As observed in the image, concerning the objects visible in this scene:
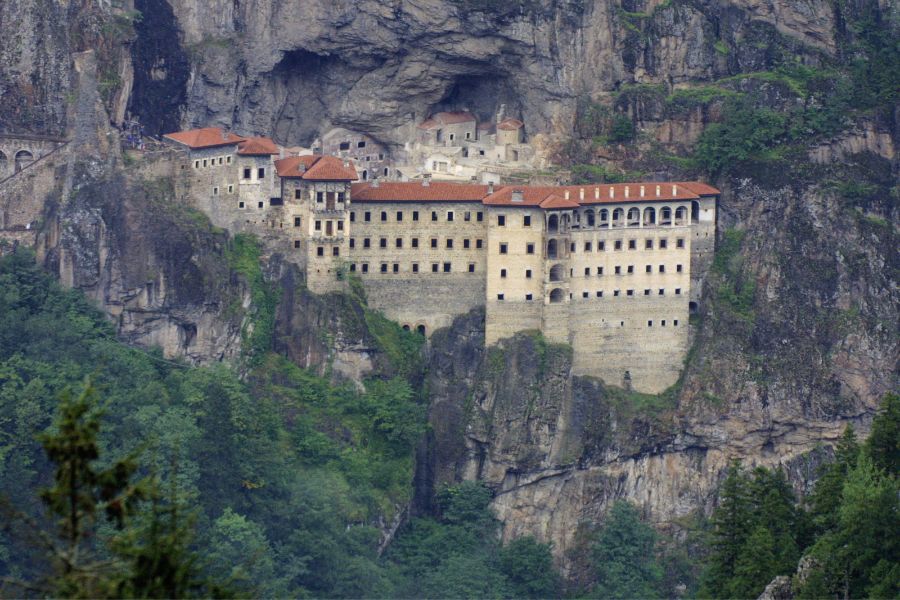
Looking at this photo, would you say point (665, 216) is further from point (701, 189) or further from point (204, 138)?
point (204, 138)

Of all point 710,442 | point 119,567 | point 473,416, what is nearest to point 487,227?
point 473,416

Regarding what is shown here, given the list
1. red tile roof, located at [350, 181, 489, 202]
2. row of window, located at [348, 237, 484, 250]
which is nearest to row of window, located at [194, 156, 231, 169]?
red tile roof, located at [350, 181, 489, 202]

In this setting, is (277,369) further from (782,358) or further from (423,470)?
(782,358)

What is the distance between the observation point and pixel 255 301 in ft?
249

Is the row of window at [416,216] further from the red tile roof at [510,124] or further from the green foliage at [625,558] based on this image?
the green foliage at [625,558]

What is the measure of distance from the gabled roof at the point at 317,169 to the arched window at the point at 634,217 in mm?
10254

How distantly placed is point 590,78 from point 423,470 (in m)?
17.1

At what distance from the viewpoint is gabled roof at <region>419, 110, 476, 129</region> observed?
3177 inches

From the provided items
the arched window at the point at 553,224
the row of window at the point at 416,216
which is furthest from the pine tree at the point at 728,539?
the row of window at the point at 416,216

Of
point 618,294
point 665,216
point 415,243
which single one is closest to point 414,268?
point 415,243

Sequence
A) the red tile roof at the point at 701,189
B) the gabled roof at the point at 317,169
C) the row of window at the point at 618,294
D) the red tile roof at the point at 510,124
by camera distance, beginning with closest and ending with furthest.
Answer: the gabled roof at the point at 317,169 → the row of window at the point at 618,294 → the red tile roof at the point at 701,189 → the red tile roof at the point at 510,124

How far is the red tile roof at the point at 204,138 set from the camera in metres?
75.1

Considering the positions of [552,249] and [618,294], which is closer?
[552,249]

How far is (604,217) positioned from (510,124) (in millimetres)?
6593
